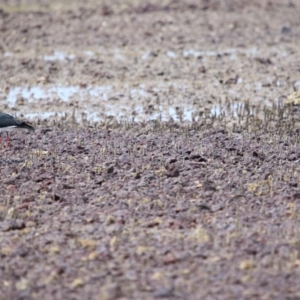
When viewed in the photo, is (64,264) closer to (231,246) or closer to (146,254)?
(146,254)

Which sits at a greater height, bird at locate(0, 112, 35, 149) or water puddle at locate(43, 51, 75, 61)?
water puddle at locate(43, 51, 75, 61)

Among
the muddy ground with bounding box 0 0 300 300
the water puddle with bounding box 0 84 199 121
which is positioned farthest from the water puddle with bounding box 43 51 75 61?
the water puddle with bounding box 0 84 199 121

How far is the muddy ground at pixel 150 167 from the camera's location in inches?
267

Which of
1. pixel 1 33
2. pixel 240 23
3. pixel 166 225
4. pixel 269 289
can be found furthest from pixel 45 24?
pixel 269 289

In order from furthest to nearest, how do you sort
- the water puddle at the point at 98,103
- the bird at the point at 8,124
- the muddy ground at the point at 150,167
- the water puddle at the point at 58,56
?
1. the water puddle at the point at 58,56
2. the water puddle at the point at 98,103
3. the bird at the point at 8,124
4. the muddy ground at the point at 150,167

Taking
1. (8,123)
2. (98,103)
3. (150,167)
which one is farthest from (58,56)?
(150,167)

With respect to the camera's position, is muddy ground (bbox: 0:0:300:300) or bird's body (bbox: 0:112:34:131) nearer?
muddy ground (bbox: 0:0:300:300)

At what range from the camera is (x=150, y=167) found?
979 centimetres

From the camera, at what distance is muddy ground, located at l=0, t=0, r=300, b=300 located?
22.2 ft

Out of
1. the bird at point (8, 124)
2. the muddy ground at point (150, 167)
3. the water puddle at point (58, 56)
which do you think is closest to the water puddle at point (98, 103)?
the muddy ground at point (150, 167)

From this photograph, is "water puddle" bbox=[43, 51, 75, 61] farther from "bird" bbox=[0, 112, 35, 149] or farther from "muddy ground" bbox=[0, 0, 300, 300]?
"bird" bbox=[0, 112, 35, 149]

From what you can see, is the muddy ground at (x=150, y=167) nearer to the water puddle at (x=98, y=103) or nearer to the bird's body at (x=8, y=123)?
the water puddle at (x=98, y=103)

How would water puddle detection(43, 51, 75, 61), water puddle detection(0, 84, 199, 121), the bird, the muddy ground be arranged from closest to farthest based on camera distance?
the muddy ground
the bird
water puddle detection(0, 84, 199, 121)
water puddle detection(43, 51, 75, 61)

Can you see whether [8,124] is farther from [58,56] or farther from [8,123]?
[58,56]
